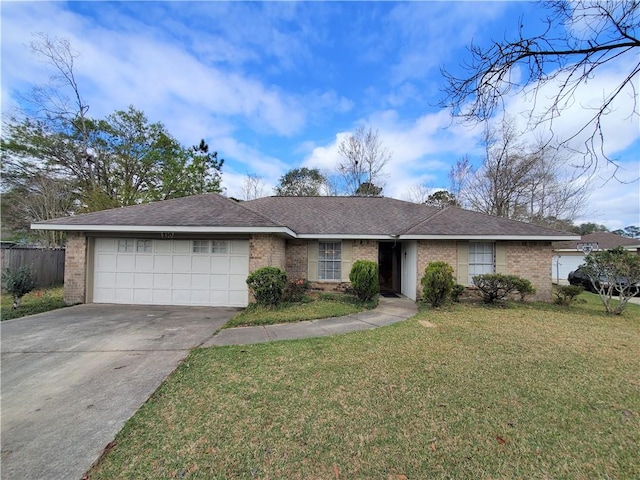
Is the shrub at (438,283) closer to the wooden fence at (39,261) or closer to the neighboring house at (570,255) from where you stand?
the wooden fence at (39,261)

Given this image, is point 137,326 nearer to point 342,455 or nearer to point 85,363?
point 85,363

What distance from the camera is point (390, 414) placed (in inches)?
121

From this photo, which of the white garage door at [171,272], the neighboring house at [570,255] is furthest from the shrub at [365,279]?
the neighboring house at [570,255]

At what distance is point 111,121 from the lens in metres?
21.6

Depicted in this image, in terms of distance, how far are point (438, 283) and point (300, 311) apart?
439 cm

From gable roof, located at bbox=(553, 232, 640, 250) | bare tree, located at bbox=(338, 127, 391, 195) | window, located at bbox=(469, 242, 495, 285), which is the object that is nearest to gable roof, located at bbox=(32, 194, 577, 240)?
window, located at bbox=(469, 242, 495, 285)

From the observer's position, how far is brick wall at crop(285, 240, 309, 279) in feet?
37.4

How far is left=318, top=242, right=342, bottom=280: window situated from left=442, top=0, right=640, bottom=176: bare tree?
8293 millimetres

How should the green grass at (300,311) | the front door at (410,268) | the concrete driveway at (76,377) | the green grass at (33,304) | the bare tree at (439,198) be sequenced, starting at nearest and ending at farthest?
the concrete driveway at (76,377), the green grass at (300,311), the green grass at (33,304), the front door at (410,268), the bare tree at (439,198)

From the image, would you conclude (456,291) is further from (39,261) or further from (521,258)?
(39,261)

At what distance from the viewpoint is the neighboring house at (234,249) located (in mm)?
8953

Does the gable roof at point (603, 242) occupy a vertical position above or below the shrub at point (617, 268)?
above

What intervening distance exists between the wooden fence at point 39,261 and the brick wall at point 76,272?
2.96 m

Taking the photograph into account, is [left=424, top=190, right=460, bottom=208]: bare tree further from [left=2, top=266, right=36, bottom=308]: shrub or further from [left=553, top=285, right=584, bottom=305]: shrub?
[left=2, top=266, right=36, bottom=308]: shrub
